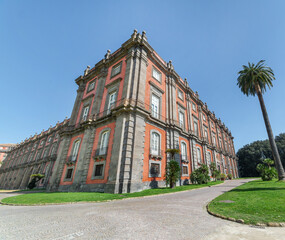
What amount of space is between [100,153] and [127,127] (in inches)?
175

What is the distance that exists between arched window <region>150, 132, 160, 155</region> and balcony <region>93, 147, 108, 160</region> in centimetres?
485

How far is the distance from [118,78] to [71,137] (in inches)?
443

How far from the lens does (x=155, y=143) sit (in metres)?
16.1

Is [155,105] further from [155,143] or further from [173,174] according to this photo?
[173,174]

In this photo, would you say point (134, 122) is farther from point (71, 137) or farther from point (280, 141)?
point (280, 141)

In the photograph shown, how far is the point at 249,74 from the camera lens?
1761 centimetres

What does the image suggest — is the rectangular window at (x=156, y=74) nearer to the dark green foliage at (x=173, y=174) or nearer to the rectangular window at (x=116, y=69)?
the rectangular window at (x=116, y=69)

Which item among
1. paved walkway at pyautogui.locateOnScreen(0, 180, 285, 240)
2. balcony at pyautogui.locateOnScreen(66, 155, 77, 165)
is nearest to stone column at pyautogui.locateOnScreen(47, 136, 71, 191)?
balcony at pyautogui.locateOnScreen(66, 155, 77, 165)

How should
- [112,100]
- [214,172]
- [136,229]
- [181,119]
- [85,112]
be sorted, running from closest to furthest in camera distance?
[136,229] < [112,100] < [85,112] < [181,119] < [214,172]

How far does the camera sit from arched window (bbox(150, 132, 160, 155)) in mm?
15459

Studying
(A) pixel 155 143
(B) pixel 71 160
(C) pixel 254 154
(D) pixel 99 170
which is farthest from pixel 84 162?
(C) pixel 254 154

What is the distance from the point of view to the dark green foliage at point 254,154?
42.7m

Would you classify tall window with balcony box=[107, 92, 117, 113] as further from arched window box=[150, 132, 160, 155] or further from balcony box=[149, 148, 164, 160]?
balcony box=[149, 148, 164, 160]

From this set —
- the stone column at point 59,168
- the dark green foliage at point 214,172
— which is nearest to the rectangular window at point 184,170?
the dark green foliage at point 214,172
